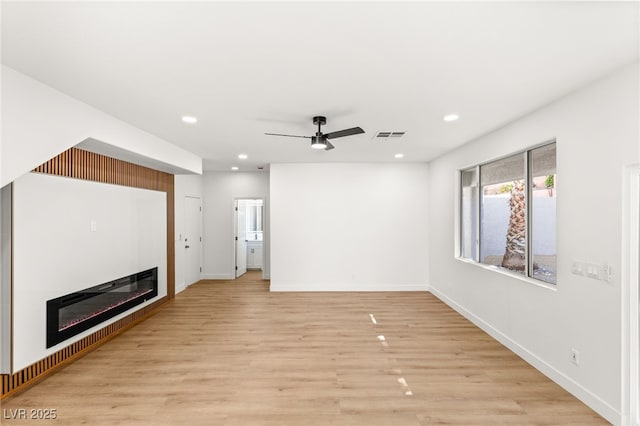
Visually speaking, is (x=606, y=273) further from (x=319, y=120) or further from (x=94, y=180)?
(x=94, y=180)

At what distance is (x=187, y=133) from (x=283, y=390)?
3359 mm

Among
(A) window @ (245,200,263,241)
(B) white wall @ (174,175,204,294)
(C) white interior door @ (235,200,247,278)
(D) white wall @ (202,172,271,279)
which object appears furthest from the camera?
(A) window @ (245,200,263,241)

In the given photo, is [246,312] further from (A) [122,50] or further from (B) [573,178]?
(B) [573,178]

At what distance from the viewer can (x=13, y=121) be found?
2305mm

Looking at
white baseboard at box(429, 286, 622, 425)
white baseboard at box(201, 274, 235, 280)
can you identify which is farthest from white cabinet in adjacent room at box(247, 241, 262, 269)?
white baseboard at box(429, 286, 622, 425)

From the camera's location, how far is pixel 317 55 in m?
2.06

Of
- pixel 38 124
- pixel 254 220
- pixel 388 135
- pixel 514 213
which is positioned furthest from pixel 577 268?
pixel 254 220

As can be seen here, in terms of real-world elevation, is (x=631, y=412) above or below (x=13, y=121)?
below

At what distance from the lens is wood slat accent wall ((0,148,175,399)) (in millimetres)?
2891

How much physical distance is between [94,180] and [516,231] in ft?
17.4

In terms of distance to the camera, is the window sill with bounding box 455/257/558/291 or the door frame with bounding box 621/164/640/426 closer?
the door frame with bounding box 621/164/640/426

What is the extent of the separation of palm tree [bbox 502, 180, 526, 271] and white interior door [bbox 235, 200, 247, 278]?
606 cm

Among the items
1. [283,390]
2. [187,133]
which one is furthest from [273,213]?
[283,390]

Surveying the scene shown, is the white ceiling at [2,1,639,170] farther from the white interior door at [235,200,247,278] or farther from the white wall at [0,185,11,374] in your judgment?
the white interior door at [235,200,247,278]
